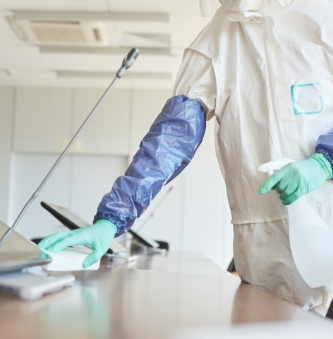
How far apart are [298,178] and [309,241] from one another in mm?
135

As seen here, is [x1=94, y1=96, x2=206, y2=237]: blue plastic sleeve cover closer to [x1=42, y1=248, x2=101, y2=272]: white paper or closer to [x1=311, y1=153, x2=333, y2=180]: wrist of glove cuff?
[x1=42, y1=248, x2=101, y2=272]: white paper

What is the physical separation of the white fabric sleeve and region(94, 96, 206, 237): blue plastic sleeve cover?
0.07 feet

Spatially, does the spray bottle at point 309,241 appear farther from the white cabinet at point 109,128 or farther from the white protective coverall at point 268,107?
the white cabinet at point 109,128

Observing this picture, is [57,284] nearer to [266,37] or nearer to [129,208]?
[129,208]

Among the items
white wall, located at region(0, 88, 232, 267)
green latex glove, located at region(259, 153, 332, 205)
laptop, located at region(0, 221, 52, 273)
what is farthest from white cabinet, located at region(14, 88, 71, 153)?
green latex glove, located at region(259, 153, 332, 205)

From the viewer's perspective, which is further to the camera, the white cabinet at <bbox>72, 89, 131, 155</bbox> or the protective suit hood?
the white cabinet at <bbox>72, 89, 131, 155</bbox>

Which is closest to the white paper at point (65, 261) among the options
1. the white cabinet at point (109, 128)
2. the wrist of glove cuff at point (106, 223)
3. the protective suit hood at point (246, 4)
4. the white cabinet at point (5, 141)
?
the wrist of glove cuff at point (106, 223)

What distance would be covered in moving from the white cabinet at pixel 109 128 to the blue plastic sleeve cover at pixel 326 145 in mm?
4385

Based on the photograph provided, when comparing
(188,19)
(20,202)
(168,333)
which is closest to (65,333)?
(168,333)

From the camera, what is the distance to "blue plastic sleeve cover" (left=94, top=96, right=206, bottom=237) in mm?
1065

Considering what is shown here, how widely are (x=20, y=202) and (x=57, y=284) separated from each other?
494 cm

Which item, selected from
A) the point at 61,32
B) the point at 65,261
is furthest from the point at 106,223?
the point at 61,32

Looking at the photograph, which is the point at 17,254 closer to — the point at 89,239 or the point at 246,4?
the point at 89,239

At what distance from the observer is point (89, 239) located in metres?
0.98
